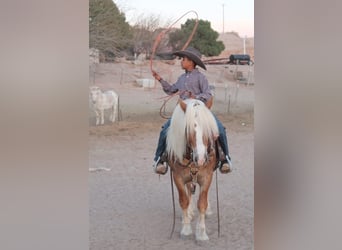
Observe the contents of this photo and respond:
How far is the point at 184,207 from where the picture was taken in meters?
2.12

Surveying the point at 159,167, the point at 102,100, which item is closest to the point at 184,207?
the point at 159,167

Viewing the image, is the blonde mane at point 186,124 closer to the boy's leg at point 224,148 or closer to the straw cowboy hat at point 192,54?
the boy's leg at point 224,148

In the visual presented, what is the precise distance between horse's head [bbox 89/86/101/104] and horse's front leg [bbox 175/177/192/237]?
49 cm

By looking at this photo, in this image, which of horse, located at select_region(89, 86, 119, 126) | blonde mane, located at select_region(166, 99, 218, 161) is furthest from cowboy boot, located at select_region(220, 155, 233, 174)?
horse, located at select_region(89, 86, 119, 126)

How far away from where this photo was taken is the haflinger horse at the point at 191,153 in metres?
2.03

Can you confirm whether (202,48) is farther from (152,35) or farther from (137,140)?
(137,140)

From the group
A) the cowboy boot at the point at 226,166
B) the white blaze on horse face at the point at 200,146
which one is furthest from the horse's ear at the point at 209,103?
the cowboy boot at the point at 226,166

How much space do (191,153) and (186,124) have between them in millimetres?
120

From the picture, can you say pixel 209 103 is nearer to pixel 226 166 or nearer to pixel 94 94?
pixel 226 166

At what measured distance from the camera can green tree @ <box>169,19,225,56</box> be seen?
208 centimetres

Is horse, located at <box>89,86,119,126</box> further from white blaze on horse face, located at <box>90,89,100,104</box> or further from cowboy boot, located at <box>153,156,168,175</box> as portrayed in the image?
cowboy boot, located at <box>153,156,168,175</box>
